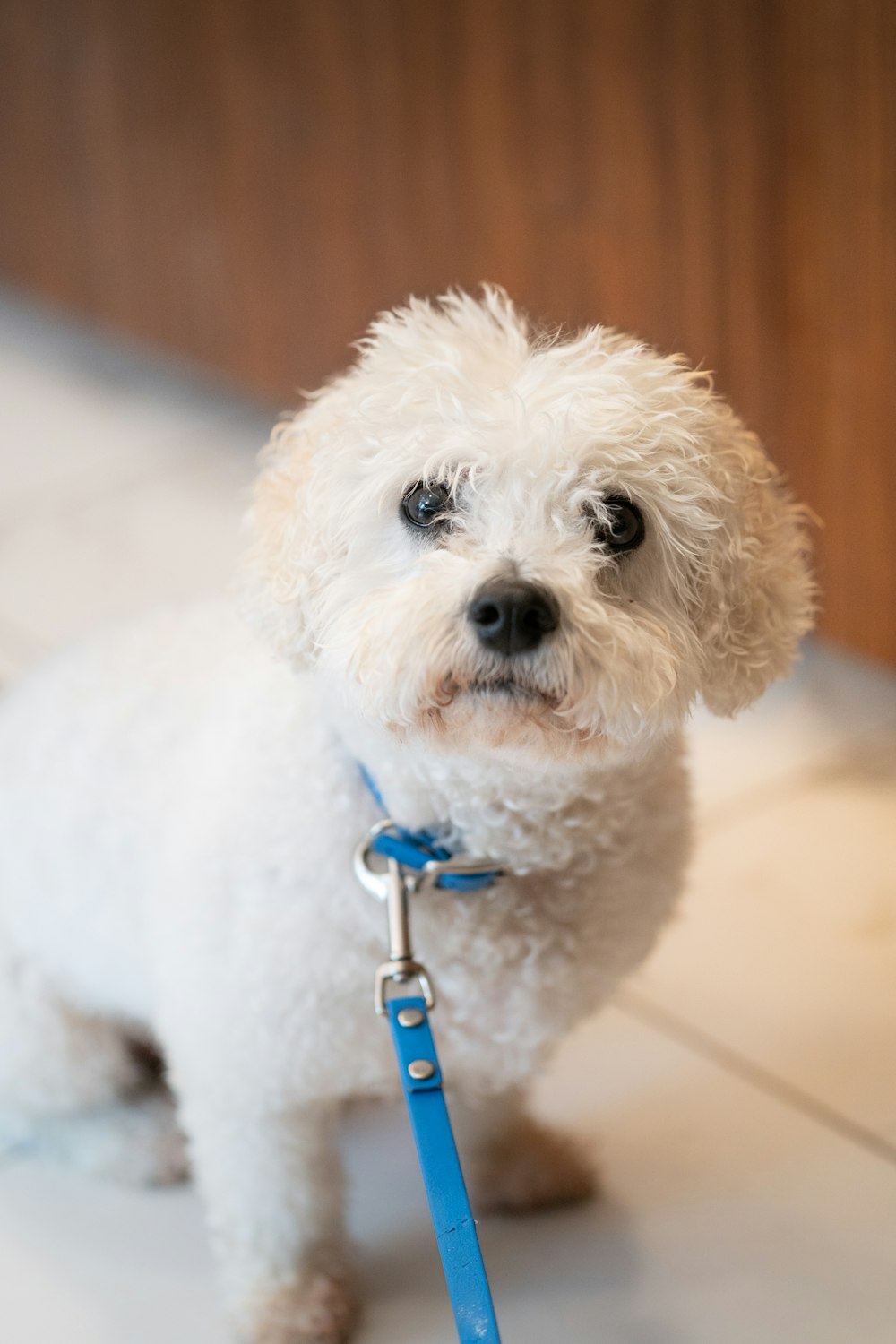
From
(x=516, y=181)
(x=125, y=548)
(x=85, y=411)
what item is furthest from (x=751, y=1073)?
(x=85, y=411)

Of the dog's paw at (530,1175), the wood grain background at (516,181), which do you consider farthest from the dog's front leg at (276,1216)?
the wood grain background at (516,181)

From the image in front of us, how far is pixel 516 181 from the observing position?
2.04m

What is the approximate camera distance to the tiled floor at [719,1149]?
1132mm

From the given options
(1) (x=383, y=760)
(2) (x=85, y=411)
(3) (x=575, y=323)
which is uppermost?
(2) (x=85, y=411)

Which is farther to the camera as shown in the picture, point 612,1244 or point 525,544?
point 612,1244

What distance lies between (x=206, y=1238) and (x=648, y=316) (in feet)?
4.20

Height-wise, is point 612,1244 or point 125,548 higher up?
point 125,548

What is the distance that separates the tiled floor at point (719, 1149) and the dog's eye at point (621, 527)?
2.02 ft

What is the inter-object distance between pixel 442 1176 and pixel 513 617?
0.35 metres

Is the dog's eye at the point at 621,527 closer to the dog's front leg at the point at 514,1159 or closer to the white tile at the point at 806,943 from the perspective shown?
the dog's front leg at the point at 514,1159

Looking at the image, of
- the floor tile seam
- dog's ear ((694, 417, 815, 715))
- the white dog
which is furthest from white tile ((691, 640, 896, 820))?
dog's ear ((694, 417, 815, 715))

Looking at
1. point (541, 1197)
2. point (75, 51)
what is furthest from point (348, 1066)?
point (75, 51)

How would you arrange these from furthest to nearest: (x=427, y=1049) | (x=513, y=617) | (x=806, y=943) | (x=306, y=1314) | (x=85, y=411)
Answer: (x=85, y=411) < (x=806, y=943) < (x=306, y=1314) < (x=427, y=1049) < (x=513, y=617)

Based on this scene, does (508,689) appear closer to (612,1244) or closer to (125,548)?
(612,1244)
